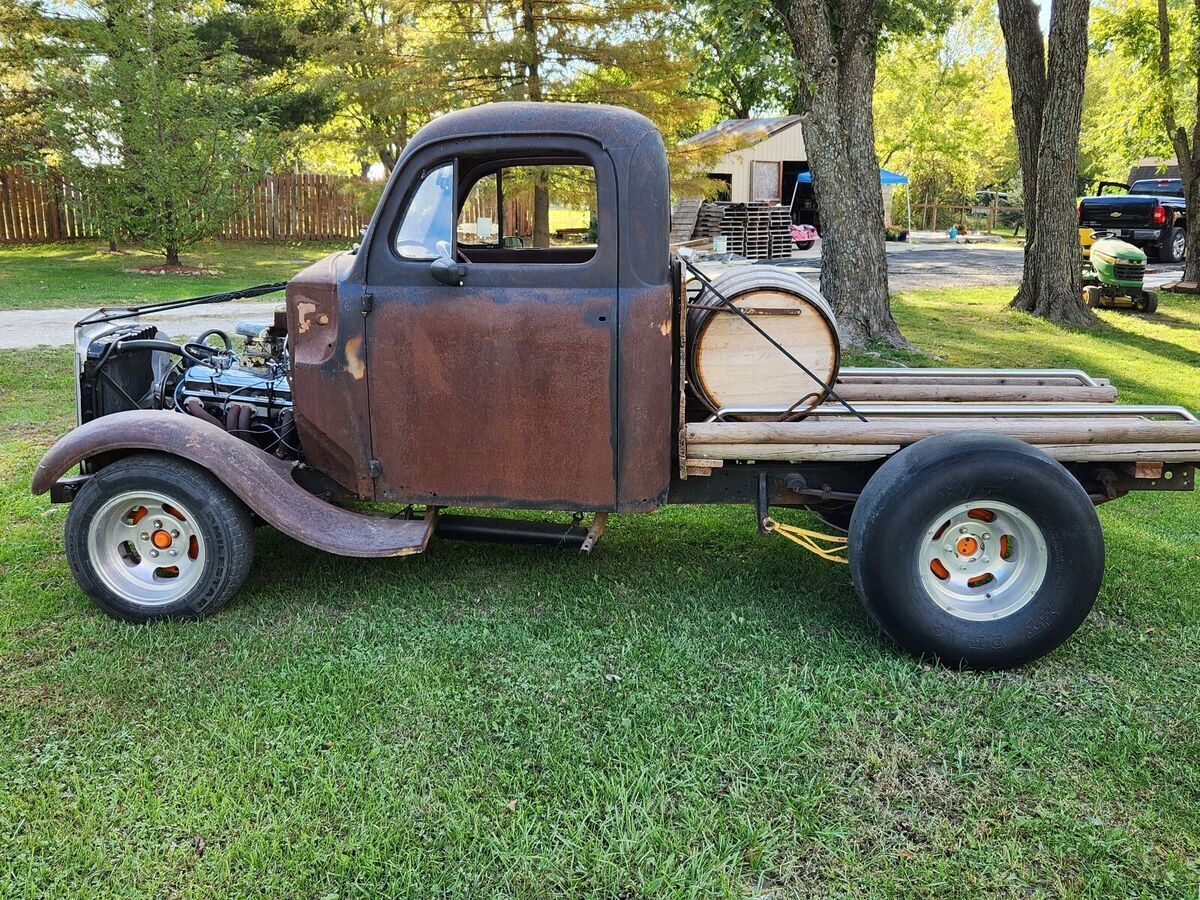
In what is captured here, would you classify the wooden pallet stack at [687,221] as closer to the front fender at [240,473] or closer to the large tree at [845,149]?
the large tree at [845,149]

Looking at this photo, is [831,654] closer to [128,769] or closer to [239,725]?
[239,725]

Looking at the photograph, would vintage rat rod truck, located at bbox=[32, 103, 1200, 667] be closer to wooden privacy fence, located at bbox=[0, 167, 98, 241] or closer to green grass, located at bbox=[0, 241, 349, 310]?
green grass, located at bbox=[0, 241, 349, 310]

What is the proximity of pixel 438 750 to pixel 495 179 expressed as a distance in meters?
2.95

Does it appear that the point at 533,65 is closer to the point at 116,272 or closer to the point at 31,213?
the point at 116,272

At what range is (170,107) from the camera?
56.3 ft

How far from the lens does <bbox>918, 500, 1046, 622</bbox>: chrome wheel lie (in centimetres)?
385

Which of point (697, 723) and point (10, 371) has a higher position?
point (10, 371)

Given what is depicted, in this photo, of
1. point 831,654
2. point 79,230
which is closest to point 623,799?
point 831,654

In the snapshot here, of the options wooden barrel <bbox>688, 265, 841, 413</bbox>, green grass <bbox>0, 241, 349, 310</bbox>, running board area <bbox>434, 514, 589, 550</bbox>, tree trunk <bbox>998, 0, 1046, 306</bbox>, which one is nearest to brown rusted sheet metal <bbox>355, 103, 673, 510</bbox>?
running board area <bbox>434, 514, 589, 550</bbox>

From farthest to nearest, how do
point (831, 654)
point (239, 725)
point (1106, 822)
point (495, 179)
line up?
point (495, 179)
point (831, 654)
point (239, 725)
point (1106, 822)

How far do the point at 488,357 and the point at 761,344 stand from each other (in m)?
1.28

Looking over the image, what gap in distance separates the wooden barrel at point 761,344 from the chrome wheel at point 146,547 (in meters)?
2.42

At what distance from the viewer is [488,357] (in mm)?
4066

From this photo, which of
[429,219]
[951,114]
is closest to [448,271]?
[429,219]
